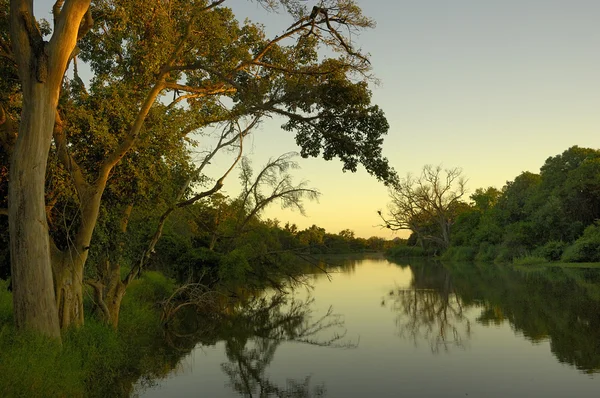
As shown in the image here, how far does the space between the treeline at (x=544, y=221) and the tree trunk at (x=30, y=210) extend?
1595 inches

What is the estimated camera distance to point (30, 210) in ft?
31.9

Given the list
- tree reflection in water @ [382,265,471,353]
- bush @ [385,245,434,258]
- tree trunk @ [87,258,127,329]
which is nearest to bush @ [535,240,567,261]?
tree reflection in water @ [382,265,471,353]

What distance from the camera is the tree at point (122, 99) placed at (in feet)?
32.1

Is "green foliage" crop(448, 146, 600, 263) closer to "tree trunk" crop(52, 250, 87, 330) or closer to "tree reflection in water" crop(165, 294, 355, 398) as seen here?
"tree reflection in water" crop(165, 294, 355, 398)

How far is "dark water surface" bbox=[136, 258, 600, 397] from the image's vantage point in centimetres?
1080

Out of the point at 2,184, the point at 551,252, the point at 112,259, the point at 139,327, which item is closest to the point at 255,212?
the point at 139,327

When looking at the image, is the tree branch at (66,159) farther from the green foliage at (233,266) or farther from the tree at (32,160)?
the green foliage at (233,266)

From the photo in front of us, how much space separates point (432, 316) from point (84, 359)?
1287 cm

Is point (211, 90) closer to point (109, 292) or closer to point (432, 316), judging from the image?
point (109, 292)

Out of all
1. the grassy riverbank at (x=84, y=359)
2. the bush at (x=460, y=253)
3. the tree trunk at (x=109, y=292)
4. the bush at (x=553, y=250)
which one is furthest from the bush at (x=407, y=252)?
the tree trunk at (x=109, y=292)

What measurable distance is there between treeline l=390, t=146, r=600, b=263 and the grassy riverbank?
35.9m

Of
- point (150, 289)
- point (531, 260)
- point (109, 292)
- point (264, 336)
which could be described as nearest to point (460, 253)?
point (531, 260)

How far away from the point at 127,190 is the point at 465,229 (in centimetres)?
6560

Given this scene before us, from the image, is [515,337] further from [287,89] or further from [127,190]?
[127,190]
